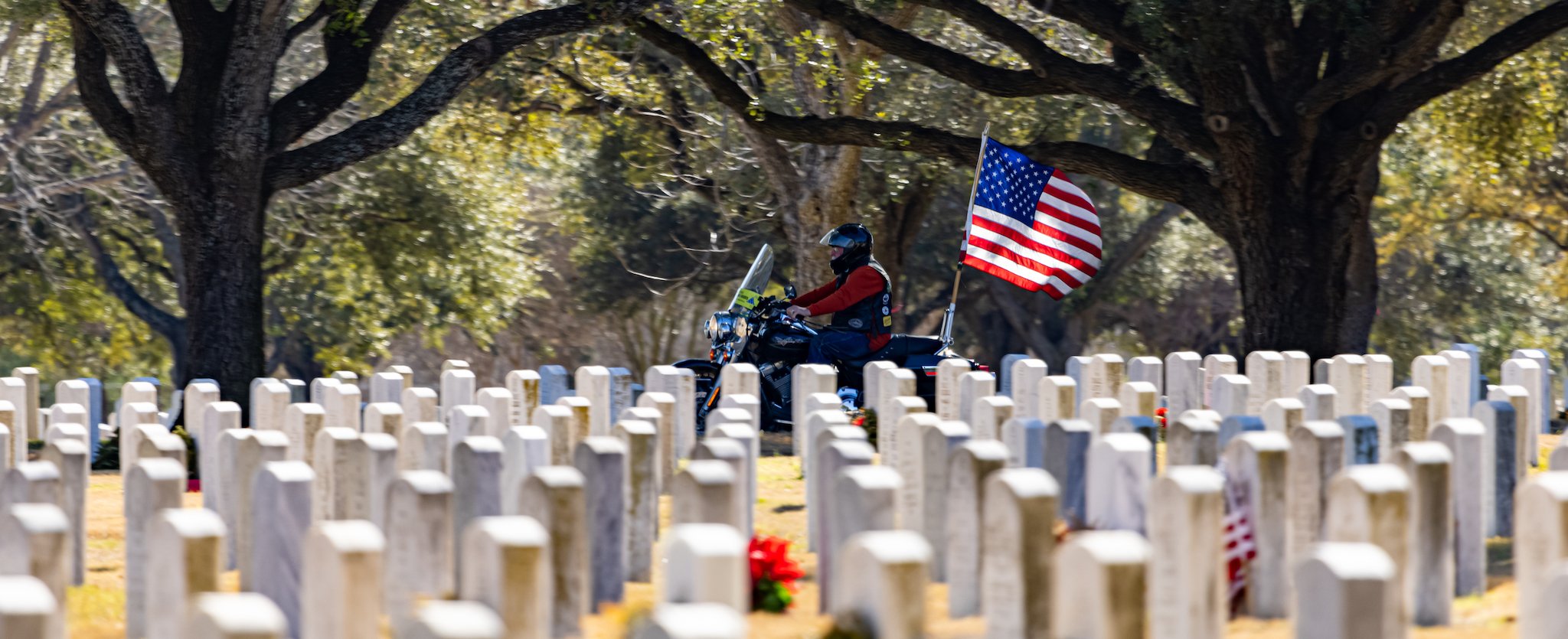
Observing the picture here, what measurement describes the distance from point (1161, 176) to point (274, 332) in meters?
16.2

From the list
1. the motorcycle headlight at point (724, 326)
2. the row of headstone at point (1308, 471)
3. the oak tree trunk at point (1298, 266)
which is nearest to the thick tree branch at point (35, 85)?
the motorcycle headlight at point (724, 326)

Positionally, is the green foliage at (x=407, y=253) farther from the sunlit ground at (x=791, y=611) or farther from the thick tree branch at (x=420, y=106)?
the sunlit ground at (x=791, y=611)

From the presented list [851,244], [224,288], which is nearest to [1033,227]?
[851,244]

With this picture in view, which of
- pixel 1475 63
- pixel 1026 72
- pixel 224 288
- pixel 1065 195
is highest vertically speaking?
pixel 1026 72

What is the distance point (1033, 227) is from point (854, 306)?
5.11ft

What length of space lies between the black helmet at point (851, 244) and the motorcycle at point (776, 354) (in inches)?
18.5

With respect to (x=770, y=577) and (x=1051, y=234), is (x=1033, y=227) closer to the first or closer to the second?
(x=1051, y=234)

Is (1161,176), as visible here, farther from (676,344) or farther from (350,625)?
(676,344)

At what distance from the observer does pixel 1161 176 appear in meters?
12.9

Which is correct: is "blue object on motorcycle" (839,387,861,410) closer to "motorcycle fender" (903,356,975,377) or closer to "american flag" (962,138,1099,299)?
"motorcycle fender" (903,356,975,377)

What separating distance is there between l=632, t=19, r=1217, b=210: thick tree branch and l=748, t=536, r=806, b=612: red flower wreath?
744 centimetres

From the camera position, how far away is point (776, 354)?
37.0 feet

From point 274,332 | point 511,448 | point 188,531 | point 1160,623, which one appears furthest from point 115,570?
point 274,332

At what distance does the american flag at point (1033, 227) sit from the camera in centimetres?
1173
